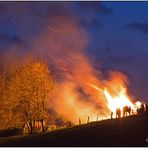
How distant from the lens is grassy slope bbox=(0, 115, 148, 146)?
38.7 m

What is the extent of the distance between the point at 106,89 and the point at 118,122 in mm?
7256

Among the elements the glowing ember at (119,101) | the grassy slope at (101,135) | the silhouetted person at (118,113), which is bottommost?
the grassy slope at (101,135)

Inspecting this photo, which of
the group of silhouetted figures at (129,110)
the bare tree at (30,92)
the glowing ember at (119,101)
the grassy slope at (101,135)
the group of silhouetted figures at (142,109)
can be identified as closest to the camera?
the grassy slope at (101,135)

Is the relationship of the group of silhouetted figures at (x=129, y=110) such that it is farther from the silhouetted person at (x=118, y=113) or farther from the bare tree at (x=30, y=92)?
the bare tree at (x=30, y=92)

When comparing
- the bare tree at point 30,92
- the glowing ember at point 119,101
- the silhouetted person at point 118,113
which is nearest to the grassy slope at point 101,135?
the silhouetted person at point 118,113

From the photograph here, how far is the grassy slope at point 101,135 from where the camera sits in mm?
38656

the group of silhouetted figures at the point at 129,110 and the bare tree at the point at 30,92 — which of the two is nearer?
the group of silhouetted figures at the point at 129,110

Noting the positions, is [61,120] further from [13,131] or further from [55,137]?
[55,137]

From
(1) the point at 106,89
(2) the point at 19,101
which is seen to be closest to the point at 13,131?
(2) the point at 19,101

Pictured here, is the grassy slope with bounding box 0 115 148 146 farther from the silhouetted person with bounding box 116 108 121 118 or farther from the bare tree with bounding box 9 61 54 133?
the bare tree with bounding box 9 61 54 133

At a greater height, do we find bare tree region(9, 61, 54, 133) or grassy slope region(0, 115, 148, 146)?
bare tree region(9, 61, 54, 133)

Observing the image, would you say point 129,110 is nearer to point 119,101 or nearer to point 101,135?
point 119,101

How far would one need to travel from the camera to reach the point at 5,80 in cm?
5866

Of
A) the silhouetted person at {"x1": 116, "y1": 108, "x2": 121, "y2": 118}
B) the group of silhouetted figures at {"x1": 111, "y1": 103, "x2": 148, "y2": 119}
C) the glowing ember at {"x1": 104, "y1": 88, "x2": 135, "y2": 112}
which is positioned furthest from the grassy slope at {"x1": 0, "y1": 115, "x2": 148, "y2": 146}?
the glowing ember at {"x1": 104, "y1": 88, "x2": 135, "y2": 112}
